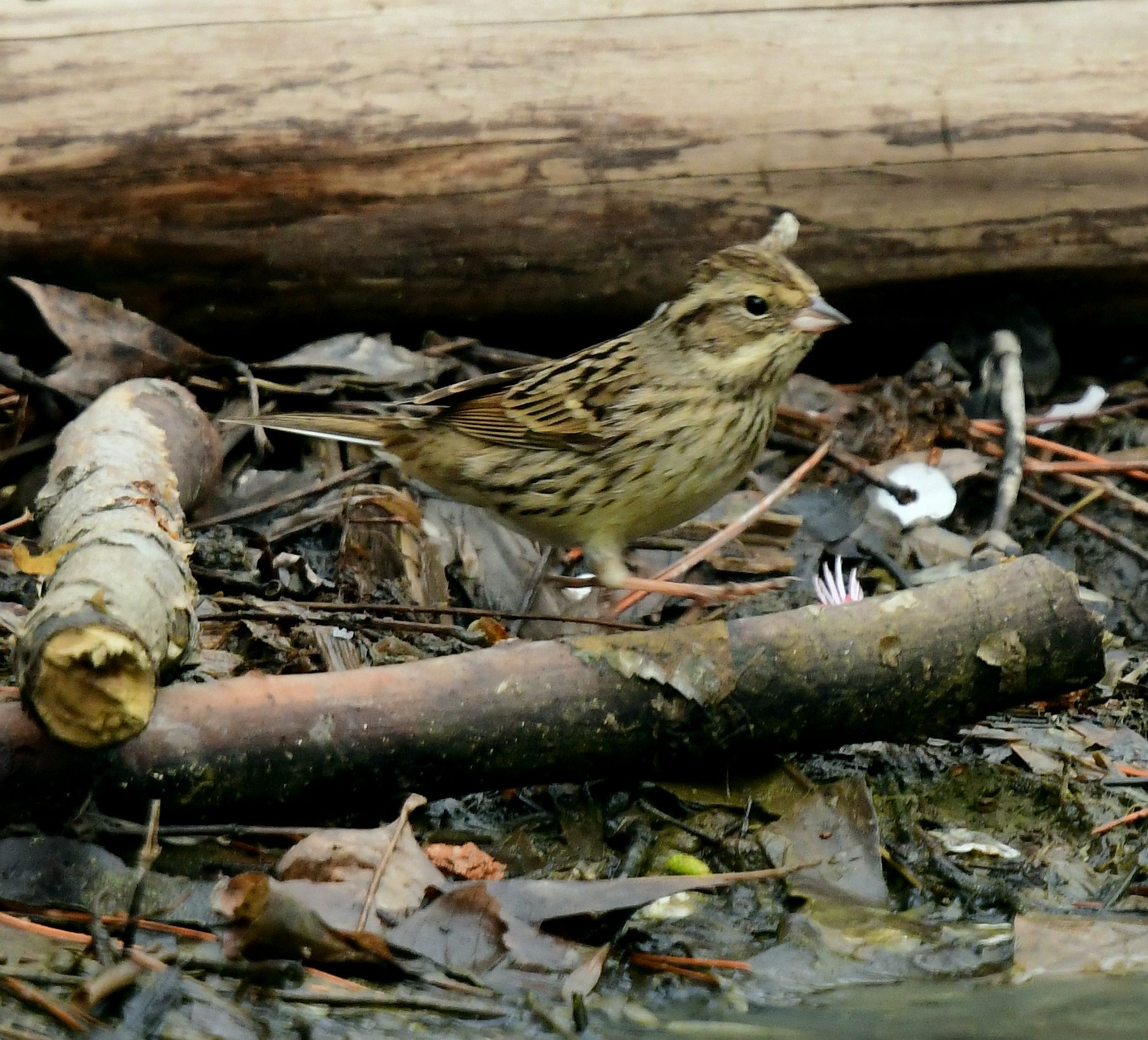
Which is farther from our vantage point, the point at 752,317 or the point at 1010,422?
the point at 1010,422

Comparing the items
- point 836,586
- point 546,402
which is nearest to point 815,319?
point 546,402

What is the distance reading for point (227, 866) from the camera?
3.87 m

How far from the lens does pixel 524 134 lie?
6551 mm

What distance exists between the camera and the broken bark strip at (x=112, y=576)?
354 cm

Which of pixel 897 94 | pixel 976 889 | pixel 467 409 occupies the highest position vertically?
pixel 897 94

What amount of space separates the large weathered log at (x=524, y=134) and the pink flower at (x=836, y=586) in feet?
5.14

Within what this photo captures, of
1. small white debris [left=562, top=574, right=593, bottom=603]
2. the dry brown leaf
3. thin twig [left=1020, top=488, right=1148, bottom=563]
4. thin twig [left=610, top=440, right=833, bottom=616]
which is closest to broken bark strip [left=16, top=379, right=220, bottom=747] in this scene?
the dry brown leaf

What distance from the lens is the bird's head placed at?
5.14 meters

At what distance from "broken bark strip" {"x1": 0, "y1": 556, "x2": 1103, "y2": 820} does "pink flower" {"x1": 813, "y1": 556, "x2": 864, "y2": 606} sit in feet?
3.81

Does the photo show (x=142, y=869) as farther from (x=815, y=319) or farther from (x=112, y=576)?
(x=815, y=319)

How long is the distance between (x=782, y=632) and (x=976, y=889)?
2.74 feet

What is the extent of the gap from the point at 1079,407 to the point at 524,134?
2794mm

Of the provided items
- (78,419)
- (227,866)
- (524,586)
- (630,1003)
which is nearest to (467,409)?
(524,586)

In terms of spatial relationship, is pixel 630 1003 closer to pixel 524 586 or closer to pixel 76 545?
pixel 76 545
